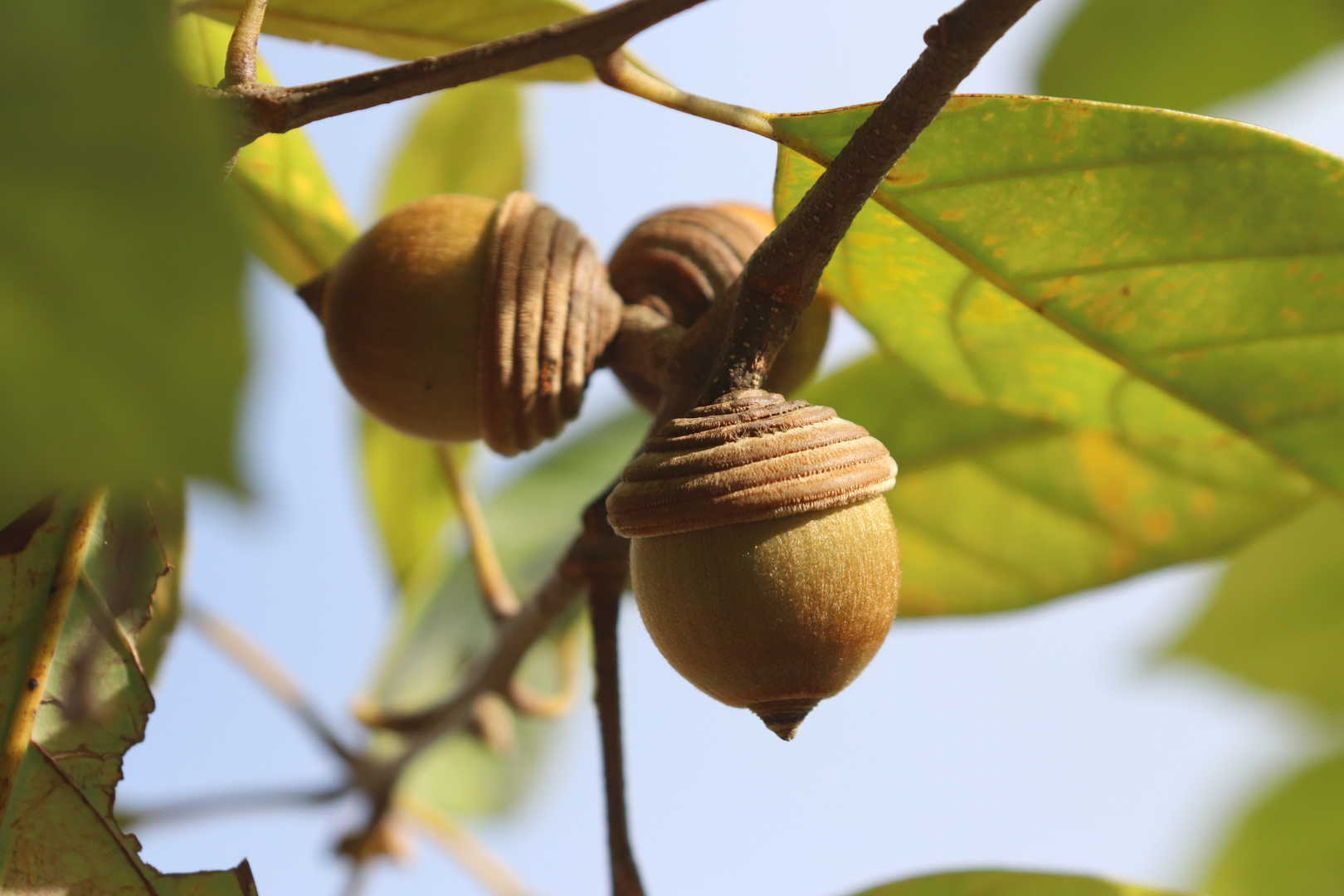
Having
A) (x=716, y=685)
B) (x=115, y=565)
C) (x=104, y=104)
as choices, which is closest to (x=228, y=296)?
(x=104, y=104)

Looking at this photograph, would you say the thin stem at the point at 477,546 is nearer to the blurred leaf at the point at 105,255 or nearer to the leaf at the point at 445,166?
the leaf at the point at 445,166

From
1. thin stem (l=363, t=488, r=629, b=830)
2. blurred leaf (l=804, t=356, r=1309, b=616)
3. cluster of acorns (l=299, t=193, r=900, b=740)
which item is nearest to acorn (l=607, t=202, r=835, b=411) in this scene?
cluster of acorns (l=299, t=193, r=900, b=740)

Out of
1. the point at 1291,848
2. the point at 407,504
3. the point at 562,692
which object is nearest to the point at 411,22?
A: the point at 1291,848

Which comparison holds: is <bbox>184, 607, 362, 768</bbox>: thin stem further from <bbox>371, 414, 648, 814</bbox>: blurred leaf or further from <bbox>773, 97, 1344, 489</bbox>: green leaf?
<bbox>773, 97, 1344, 489</bbox>: green leaf

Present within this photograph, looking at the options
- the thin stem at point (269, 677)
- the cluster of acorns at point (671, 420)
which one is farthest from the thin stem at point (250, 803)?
the cluster of acorns at point (671, 420)

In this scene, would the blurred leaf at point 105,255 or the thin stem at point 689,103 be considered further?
the thin stem at point 689,103

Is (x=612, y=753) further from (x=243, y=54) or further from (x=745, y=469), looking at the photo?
(x=243, y=54)
